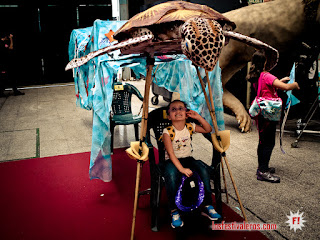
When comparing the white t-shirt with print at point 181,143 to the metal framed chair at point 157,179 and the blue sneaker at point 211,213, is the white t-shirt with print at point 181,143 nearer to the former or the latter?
the metal framed chair at point 157,179

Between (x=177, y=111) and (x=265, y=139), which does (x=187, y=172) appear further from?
(x=265, y=139)

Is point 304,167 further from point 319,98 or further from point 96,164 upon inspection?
point 96,164

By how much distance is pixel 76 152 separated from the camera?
155 inches

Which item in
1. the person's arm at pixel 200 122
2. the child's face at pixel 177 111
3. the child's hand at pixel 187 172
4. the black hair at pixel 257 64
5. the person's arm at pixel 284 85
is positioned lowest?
the child's hand at pixel 187 172

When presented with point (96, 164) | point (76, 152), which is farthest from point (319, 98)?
point (76, 152)

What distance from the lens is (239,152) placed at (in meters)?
3.80

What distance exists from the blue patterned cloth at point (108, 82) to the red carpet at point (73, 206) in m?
0.27

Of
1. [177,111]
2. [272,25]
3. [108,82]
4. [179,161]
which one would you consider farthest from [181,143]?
[272,25]

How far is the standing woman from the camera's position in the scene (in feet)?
9.05

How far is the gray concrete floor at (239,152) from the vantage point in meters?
2.39

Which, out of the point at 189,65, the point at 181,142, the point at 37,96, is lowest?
the point at 37,96

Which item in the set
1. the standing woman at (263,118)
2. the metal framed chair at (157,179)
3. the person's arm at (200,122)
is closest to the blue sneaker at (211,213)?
the metal framed chair at (157,179)

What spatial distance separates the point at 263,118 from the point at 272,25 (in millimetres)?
2235

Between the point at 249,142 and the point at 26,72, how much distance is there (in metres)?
9.90
